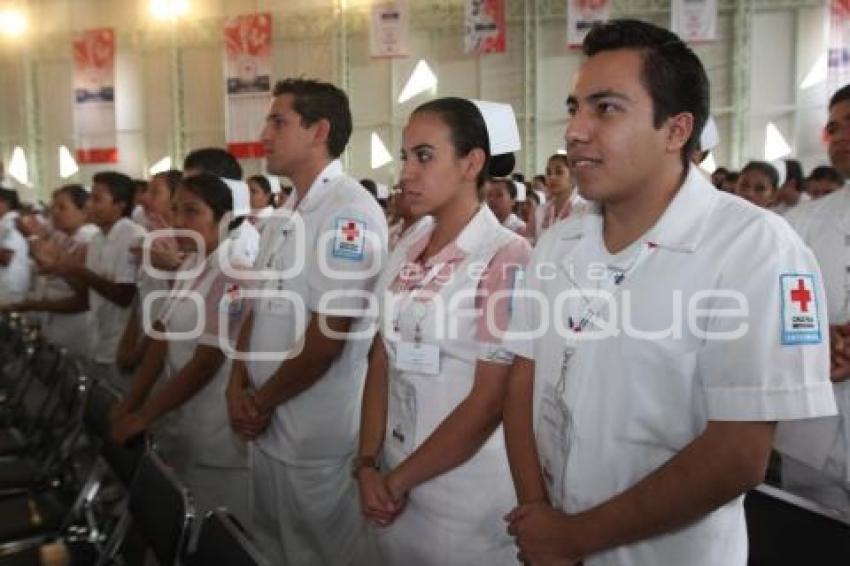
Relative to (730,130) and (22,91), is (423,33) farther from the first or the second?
(22,91)

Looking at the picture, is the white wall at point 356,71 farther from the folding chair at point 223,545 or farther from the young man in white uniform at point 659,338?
the folding chair at point 223,545

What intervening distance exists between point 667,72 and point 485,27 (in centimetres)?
1038

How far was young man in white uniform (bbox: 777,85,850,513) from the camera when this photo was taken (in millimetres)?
1918

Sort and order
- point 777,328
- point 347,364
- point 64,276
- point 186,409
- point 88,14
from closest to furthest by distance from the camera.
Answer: point 777,328
point 347,364
point 186,409
point 64,276
point 88,14

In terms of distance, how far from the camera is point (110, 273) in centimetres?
373

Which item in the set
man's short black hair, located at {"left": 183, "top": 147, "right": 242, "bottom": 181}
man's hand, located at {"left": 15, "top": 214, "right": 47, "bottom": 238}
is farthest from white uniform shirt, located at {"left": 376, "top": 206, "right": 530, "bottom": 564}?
man's hand, located at {"left": 15, "top": 214, "right": 47, "bottom": 238}

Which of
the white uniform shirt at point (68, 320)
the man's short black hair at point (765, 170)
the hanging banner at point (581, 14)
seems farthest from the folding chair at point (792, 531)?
the hanging banner at point (581, 14)

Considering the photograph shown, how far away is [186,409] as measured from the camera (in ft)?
8.96

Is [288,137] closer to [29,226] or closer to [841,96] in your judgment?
[841,96]

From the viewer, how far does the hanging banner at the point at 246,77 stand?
12.5m

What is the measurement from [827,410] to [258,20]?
12459mm

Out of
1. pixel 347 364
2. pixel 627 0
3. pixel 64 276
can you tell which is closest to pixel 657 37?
pixel 347 364

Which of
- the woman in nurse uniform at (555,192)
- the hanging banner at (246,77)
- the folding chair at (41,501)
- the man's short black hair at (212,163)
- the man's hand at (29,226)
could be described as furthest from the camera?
the hanging banner at (246,77)

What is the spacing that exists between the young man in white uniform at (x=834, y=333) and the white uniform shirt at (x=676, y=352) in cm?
78
